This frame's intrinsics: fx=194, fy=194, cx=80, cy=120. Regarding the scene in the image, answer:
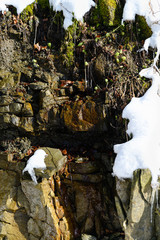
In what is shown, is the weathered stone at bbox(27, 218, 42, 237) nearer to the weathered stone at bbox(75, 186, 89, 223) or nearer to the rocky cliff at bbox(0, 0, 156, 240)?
the rocky cliff at bbox(0, 0, 156, 240)

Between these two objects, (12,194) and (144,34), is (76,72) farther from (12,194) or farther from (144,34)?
(12,194)

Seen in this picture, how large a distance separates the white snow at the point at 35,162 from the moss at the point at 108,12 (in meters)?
3.45

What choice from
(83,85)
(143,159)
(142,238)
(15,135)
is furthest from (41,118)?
(142,238)

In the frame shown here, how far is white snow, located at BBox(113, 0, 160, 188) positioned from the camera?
3316 millimetres

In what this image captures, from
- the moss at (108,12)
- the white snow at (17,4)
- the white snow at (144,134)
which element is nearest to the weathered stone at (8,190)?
the white snow at (144,134)

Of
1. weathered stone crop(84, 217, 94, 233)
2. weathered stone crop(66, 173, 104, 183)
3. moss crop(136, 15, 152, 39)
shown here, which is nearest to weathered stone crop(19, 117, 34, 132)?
weathered stone crop(66, 173, 104, 183)

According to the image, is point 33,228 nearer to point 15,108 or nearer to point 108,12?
point 15,108

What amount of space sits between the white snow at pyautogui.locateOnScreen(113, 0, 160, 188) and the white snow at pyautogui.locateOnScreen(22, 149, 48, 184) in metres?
1.55

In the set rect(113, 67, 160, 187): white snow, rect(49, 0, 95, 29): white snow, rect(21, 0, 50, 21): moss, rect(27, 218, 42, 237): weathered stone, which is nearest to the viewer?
rect(113, 67, 160, 187): white snow

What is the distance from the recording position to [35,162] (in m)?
4.12

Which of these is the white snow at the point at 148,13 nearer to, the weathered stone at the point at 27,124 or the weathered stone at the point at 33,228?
the weathered stone at the point at 27,124

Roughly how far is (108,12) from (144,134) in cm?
313

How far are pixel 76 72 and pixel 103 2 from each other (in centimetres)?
180

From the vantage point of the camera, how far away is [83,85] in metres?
4.63
